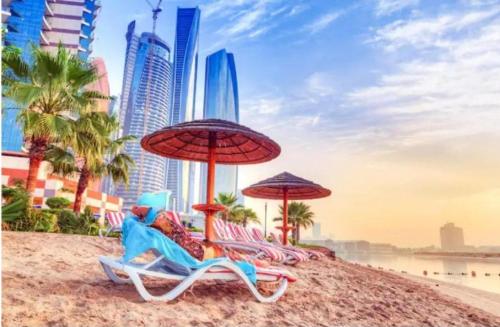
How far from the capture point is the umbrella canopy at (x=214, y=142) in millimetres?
5965

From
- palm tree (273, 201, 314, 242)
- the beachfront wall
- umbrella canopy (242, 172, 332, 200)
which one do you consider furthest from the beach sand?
palm tree (273, 201, 314, 242)

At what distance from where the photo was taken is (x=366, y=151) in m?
14.3

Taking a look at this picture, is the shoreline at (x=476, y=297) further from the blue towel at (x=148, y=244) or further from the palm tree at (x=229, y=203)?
the palm tree at (x=229, y=203)

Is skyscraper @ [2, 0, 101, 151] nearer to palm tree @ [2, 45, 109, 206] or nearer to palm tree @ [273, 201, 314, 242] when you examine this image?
palm tree @ [273, 201, 314, 242]

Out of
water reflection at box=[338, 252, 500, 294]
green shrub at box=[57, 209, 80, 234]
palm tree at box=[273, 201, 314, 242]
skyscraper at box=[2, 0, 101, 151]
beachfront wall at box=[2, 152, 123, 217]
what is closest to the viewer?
green shrub at box=[57, 209, 80, 234]

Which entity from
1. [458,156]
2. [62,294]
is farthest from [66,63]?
[458,156]

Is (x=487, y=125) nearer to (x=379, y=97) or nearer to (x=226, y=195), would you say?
(x=379, y=97)

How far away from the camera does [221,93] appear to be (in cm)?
16038

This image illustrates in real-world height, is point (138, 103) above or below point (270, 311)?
above

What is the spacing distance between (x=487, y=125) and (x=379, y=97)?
3501 millimetres

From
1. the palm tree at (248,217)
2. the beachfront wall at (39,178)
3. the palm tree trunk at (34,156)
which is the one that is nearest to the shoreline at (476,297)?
the palm tree trunk at (34,156)

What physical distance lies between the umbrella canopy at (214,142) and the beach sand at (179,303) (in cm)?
259

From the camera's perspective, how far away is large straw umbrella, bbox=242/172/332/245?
38.8 feet

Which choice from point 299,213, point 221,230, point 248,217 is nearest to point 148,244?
point 221,230
